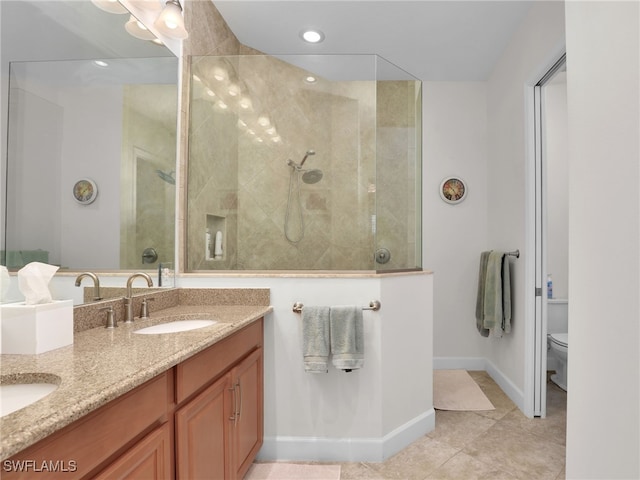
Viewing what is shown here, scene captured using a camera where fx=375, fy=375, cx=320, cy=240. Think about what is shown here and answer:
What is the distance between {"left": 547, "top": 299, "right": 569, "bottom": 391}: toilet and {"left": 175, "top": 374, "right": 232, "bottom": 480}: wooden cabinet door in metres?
2.57

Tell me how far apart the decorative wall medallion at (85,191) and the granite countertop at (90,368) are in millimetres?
501

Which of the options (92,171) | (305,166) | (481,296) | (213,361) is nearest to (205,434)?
(213,361)

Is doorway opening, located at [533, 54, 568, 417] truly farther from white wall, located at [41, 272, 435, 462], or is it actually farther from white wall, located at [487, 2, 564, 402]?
white wall, located at [41, 272, 435, 462]

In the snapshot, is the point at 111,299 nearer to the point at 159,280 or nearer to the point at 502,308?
the point at 159,280

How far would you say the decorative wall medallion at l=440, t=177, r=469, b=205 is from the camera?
3.58 metres

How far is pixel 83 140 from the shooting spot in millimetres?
1410

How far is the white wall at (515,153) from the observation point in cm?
241

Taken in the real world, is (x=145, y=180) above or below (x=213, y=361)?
above

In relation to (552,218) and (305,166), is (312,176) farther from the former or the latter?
(552,218)

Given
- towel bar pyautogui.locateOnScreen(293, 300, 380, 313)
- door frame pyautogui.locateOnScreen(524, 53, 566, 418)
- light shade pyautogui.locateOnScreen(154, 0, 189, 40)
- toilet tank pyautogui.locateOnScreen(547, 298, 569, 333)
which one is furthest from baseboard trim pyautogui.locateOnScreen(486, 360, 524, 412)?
light shade pyautogui.locateOnScreen(154, 0, 189, 40)

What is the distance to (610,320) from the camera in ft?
2.67

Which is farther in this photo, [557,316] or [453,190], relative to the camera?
[453,190]

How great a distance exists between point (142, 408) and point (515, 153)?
2.92 metres

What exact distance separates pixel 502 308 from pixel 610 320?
91.3 inches
